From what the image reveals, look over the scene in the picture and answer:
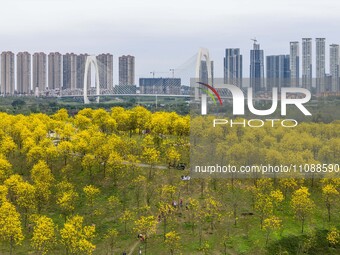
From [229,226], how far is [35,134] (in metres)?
15.5

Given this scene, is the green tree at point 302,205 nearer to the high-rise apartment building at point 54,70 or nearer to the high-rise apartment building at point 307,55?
the high-rise apartment building at point 307,55

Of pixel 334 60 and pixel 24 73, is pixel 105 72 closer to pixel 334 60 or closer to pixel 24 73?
pixel 24 73

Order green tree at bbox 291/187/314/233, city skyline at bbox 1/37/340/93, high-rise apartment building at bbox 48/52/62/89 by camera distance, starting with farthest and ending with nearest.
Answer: high-rise apartment building at bbox 48/52/62/89, city skyline at bbox 1/37/340/93, green tree at bbox 291/187/314/233

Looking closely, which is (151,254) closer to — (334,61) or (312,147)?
(312,147)

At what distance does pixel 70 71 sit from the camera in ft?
400

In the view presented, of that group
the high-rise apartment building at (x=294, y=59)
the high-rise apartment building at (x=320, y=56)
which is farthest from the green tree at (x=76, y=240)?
the high-rise apartment building at (x=294, y=59)

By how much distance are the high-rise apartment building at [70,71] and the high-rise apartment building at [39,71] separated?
6.09 m

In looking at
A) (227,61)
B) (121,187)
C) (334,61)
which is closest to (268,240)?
(121,187)

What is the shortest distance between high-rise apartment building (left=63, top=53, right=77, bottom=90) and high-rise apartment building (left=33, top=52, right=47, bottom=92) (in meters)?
6.09

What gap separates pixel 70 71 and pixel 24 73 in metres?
12.9

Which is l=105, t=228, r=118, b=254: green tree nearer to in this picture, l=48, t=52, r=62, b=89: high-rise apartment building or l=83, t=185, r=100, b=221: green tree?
l=83, t=185, r=100, b=221: green tree

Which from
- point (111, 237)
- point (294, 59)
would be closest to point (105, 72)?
point (294, 59)

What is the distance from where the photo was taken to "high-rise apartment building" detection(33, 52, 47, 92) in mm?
116062

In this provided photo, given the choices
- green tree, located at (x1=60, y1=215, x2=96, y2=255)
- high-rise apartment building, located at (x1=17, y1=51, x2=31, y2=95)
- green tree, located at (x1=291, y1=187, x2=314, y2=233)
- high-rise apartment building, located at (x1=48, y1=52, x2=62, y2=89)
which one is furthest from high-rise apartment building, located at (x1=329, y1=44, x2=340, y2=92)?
high-rise apartment building, located at (x1=17, y1=51, x2=31, y2=95)
